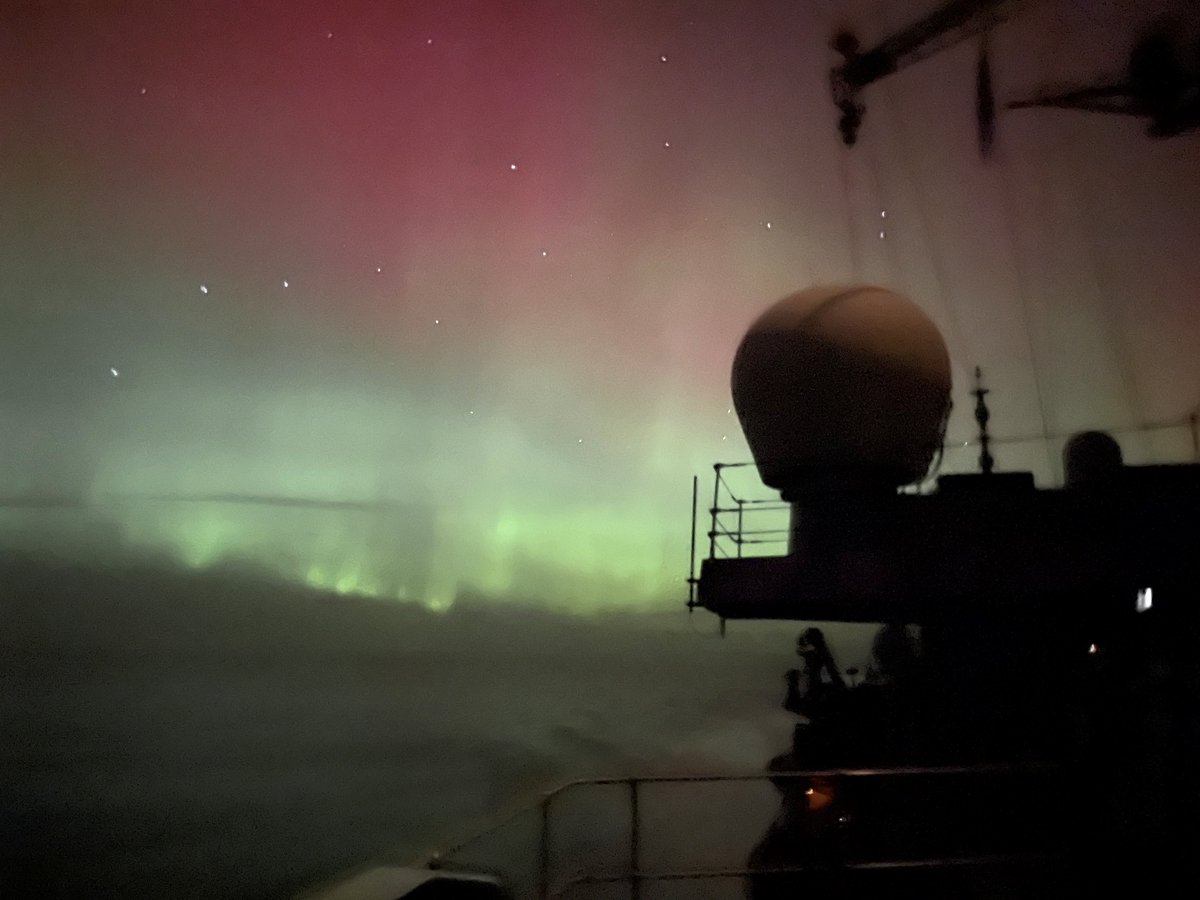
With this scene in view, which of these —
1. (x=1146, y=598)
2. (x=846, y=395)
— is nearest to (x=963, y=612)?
(x=1146, y=598)

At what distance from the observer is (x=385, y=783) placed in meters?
64.1

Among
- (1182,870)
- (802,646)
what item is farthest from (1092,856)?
(802,646)

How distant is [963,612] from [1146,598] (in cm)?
188

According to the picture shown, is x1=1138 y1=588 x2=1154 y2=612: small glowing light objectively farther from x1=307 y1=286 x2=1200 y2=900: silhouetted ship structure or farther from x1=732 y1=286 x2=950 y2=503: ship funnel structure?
x1=732 y1=286 x2=950 y2=503: ship funnel structure

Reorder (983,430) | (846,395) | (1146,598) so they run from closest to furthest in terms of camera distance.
→ (1146,598), (846,395), (983,430)

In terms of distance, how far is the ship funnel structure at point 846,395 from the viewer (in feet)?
31.8

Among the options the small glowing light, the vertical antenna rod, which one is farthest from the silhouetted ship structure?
the vertical antenna rod

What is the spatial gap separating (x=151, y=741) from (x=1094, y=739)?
9415 centimetres

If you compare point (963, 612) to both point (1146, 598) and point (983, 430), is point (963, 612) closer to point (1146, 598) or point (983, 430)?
point (1146, 598)

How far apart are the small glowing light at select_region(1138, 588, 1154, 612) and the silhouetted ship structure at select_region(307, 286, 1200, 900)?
1cm

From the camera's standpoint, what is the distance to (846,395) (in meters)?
9.70

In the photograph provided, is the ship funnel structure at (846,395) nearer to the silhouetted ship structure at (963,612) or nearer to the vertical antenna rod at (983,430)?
the silhouetted ship structure at (963,612)

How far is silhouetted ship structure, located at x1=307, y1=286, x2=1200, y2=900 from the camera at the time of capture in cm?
792

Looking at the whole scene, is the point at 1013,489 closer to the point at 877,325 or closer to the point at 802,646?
the point at 877,325
